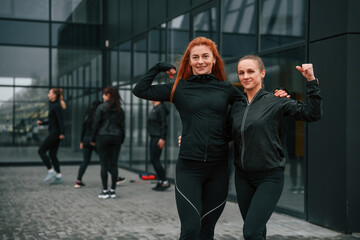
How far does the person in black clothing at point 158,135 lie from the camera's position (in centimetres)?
945

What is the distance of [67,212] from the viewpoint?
7.29m

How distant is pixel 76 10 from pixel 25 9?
5.26 feet

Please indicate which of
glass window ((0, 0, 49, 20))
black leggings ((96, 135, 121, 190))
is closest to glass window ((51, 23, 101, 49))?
glass window ((0, 0, 49, 20))

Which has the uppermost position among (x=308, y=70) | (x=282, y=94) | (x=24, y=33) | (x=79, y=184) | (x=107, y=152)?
(x=24, y=33)

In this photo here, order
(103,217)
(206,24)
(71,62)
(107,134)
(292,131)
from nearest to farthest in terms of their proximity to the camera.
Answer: (103,217) → (292,131) → (107,134) → (206,24) → (71,62)

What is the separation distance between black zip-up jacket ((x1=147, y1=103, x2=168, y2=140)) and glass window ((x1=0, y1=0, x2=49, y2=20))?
26.5 ft

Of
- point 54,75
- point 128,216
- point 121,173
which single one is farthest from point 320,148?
point 54,75

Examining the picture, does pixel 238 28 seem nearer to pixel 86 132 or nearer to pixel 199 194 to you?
pixel 86 132

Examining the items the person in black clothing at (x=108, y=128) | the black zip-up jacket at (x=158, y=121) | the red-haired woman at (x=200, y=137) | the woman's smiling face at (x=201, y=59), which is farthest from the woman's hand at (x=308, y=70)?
the black zip-up jacket at (x=158, y=121)

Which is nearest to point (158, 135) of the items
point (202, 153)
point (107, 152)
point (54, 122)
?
point (107, 152)

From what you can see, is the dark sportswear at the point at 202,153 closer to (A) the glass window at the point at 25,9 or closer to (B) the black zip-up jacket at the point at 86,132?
(B) the black zip-up jacket at the point at 86,132

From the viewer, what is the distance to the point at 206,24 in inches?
367

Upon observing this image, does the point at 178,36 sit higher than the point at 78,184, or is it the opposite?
the point at 178,36

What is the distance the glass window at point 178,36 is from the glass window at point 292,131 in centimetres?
318
